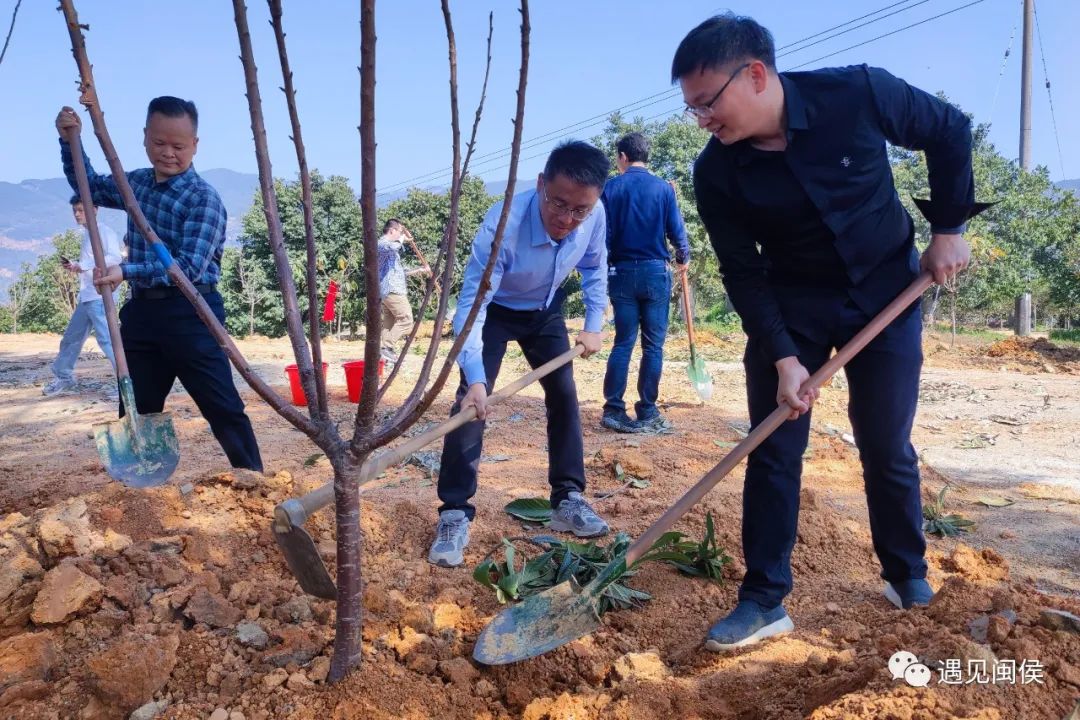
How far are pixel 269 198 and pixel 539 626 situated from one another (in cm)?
135

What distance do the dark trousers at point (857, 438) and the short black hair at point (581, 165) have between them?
29.5 inches

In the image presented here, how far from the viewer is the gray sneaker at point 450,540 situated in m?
2.81

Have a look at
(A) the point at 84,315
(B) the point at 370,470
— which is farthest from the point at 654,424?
(A) the point at 84,315

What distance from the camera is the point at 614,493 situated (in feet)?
12.7

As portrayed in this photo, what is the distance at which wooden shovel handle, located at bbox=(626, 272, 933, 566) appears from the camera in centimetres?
208

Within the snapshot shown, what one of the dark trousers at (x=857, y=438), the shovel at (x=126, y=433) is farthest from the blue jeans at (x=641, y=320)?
the shovel at (x=126, y=433)

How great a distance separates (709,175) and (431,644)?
5.19 feet

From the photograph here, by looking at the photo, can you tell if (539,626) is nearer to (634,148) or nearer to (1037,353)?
(634,148)

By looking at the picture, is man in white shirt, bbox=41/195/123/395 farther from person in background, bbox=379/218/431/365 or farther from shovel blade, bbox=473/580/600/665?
shovel blade, bbox=473/580/600/665

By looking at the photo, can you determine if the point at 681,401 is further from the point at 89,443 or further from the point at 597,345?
the point at 89,443

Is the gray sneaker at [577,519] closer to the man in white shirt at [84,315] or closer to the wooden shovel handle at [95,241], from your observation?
the wooden shovel handle at [95,241]

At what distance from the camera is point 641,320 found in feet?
17.8

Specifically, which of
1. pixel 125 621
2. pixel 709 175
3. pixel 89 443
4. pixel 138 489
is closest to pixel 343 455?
pixel 125 621

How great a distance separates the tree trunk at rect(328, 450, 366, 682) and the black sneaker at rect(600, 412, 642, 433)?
3757 mm
